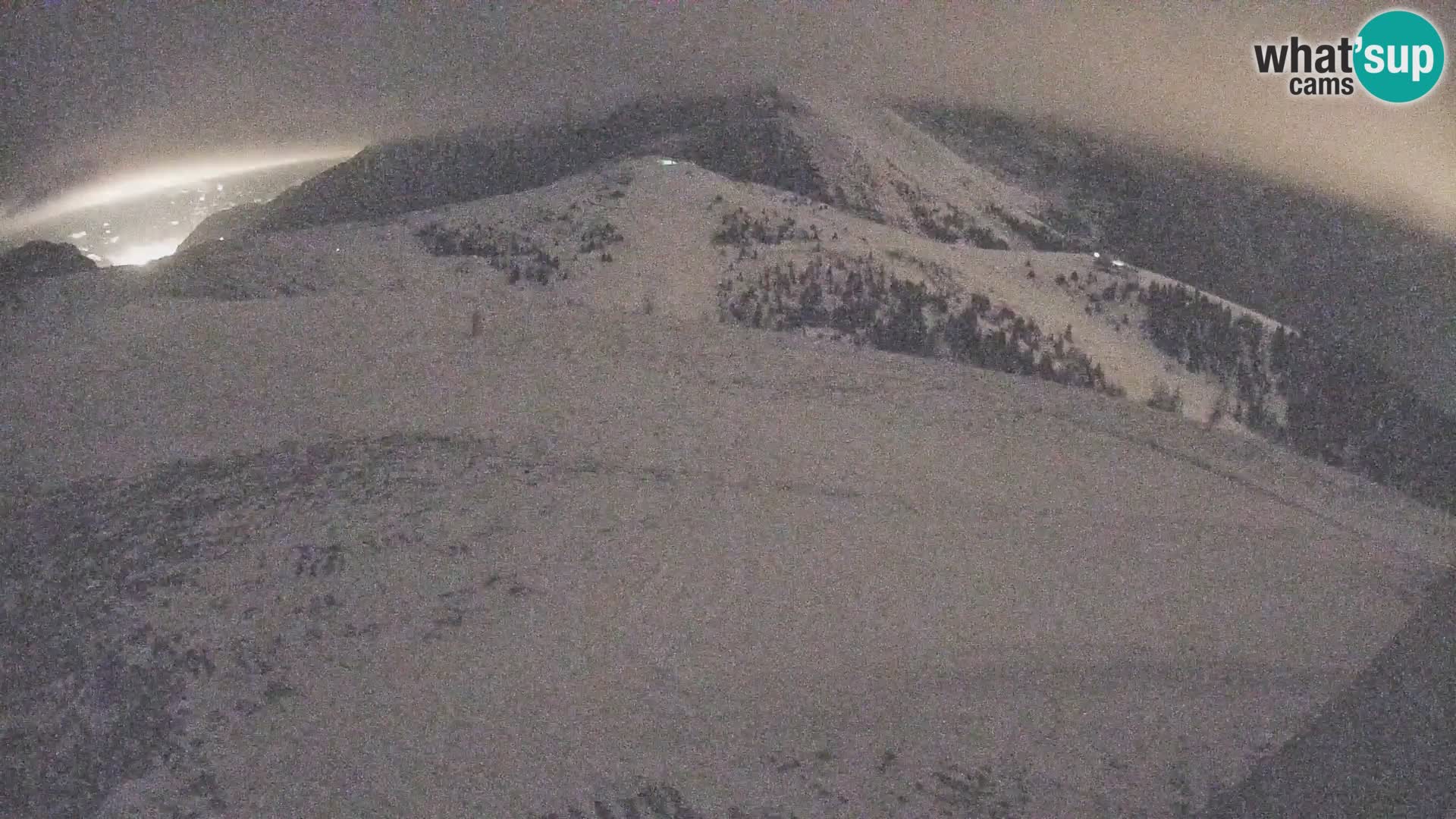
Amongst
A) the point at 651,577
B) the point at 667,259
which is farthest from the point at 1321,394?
the point at 651,577

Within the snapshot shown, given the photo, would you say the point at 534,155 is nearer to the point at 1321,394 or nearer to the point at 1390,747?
the point at 1321,394

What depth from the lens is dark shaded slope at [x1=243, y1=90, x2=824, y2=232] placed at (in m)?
17.7

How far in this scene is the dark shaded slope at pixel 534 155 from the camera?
57.9ft

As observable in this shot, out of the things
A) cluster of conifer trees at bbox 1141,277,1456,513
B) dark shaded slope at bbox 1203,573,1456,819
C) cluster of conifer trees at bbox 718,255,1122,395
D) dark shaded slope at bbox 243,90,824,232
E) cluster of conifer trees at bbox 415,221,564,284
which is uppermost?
dark shaded slope at bbox 243,90,824,232

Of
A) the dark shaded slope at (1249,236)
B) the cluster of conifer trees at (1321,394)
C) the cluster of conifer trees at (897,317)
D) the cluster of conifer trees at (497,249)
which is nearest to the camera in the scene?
the cluster of conifer trees at (897,317)

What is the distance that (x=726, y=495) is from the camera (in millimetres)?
5285

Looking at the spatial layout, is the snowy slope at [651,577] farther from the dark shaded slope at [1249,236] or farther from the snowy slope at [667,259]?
the dark shaded slope at [1249,236]

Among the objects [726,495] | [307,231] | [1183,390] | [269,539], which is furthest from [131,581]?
[1183,390]

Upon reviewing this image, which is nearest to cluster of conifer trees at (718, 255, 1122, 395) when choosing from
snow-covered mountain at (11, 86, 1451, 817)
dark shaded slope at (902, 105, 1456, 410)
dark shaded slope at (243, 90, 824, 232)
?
snow-covered mountain at (11, 86, 1451, 817)

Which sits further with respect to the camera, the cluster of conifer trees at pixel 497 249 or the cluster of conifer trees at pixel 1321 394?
the cluster of conifer trees at pixel 497 249

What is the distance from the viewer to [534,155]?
19938 mm

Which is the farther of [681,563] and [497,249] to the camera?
[497,249]

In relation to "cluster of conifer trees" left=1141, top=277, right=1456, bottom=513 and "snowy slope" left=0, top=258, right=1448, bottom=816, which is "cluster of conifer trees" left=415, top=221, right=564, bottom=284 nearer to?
"snowy slope" left=0, top=258, right=1448, bottom=816

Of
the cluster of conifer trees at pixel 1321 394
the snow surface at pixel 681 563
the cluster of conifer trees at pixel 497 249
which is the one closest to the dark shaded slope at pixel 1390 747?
the snow surface at pixel 681 563
